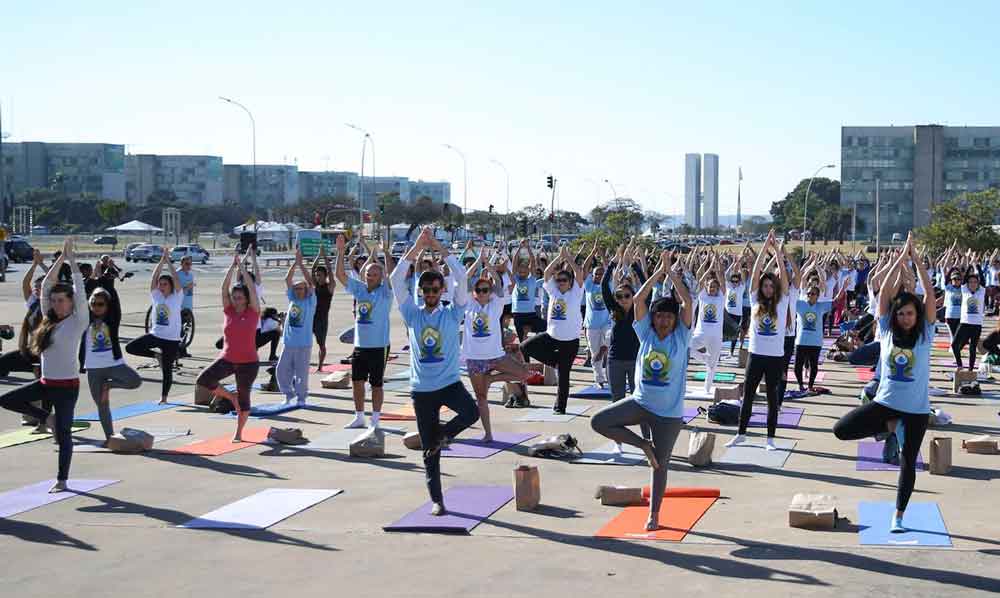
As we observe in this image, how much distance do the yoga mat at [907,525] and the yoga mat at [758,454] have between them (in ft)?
6.27

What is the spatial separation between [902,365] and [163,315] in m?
9.86

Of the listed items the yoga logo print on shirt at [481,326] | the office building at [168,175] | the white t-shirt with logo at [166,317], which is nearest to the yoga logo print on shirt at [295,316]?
the white t-shirt with logo at [166,317]

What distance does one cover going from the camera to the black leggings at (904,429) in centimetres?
818

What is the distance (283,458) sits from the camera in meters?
11.6

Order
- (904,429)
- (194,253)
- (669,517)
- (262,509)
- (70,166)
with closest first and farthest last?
(904,429) < (669,517) < (262,509) < (194,253) < (70,166)

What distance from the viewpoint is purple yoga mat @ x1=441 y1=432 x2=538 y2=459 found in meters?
11.6

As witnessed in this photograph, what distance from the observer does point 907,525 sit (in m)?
8.42

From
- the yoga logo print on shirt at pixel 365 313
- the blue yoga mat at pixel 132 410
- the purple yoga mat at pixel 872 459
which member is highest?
the yoga logo print on shirt at pixel 365 313

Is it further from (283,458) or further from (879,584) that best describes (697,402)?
(879,584)

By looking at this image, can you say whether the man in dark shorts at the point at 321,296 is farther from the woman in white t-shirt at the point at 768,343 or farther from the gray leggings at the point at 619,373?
the woman in white t-shirt at the point at 768,343

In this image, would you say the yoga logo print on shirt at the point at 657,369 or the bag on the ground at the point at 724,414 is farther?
the bag on the ground at the point at 724,414

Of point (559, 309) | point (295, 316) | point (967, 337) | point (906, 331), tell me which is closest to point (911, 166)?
point (967, 337)

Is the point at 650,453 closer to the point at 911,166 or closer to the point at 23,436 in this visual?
the point at 23,436

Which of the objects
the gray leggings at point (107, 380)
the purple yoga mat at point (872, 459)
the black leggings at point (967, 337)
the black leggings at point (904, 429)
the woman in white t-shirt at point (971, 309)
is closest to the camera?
the black leggings at point (904, 429)
